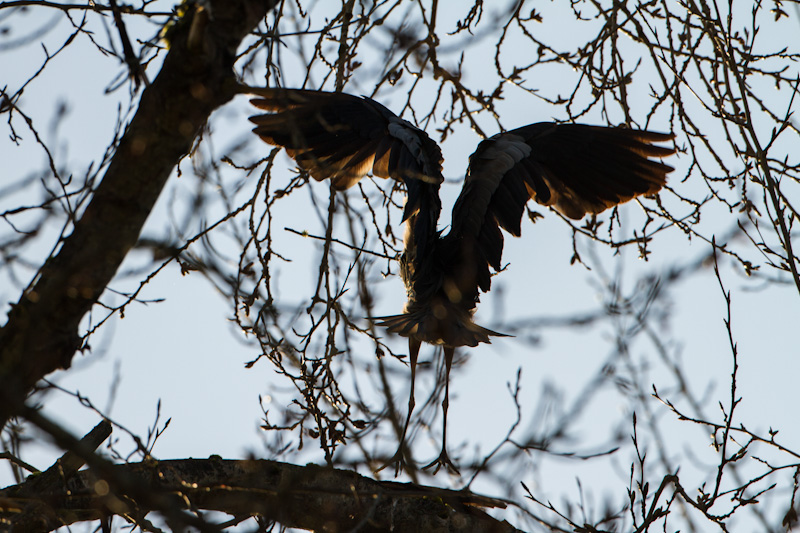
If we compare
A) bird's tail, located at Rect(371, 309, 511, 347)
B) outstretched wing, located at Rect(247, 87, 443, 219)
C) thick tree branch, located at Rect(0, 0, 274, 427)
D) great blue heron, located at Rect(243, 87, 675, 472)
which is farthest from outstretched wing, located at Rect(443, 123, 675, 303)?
thick tree branch, located at Rect(0, 0, 274, 427)

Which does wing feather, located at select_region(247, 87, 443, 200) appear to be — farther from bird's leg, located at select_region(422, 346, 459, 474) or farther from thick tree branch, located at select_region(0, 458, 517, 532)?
thick tree branch, located at select_region(0, 458, 517, 532)

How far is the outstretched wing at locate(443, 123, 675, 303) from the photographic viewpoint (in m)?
4.46

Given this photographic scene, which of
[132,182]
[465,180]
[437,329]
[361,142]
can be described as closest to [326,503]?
[437,329]

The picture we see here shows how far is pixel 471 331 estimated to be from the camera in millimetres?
4176

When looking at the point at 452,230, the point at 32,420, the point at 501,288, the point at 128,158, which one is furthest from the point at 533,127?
the point at 32,420

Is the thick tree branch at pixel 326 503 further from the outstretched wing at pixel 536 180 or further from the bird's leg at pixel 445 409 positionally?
the outstretched wing at pixel 536 180

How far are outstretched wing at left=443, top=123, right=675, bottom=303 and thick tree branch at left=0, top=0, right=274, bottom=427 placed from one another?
8.05ft

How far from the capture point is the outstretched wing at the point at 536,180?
14.6ft

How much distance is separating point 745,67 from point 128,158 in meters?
3.19

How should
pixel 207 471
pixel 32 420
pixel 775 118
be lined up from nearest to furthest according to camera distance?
pixel 32 420 < pixel 207 471 < pixel 775 118

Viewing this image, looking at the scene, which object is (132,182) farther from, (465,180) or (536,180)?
(536,180)

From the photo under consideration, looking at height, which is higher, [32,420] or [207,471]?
[207,471]

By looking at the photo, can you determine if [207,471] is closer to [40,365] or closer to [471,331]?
[40,365]

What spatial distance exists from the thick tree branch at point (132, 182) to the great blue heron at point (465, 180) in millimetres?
2000
